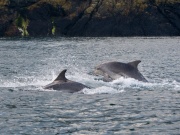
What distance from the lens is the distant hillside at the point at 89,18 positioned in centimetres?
17388

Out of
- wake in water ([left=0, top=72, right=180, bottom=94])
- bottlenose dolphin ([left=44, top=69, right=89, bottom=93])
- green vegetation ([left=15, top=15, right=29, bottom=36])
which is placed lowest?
green vegetation ([left=15, top=15, right=29, bottom=36])

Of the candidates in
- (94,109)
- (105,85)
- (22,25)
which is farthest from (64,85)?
(22,25)

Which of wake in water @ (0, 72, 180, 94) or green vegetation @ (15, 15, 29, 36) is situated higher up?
wake in water @ (0, 72, 180, 94)

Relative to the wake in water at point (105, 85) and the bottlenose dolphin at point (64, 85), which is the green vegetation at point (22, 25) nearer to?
the wake in water at point (105, 85)

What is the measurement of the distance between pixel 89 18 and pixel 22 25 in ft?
80.8

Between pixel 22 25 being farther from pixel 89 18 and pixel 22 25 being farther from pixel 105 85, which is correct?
pixel 105 85

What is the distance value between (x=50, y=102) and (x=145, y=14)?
154224 mm

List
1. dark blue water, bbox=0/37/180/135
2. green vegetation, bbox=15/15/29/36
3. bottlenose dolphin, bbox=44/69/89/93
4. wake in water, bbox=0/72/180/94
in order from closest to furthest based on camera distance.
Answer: dark blue water, bbox=0/37/180/135, bottlenose dolphin, bbox=44/69/89/93, wake in water, bbox=0/72/180/94, green vegetation, bbox=15/15/29/36

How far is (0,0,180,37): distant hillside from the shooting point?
173875mm

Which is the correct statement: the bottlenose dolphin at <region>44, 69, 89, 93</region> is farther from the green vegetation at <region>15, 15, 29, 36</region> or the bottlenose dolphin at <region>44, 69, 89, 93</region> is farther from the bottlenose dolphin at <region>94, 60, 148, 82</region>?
the green vegetation at <region>15, 15, 29, 36</region>

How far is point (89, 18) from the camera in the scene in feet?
587

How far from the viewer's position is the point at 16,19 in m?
178

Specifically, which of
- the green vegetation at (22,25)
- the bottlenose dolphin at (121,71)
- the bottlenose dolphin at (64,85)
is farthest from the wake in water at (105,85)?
the green vegetation at (22,25)

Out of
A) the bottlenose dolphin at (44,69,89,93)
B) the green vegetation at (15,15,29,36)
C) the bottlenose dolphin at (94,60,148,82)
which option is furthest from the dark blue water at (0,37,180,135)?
the green vegetation at (15,15,29,36)
